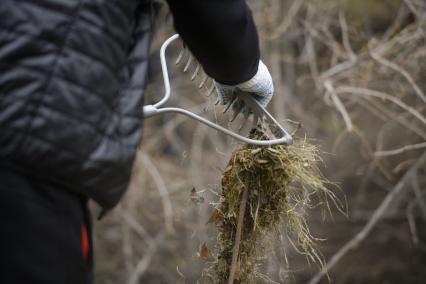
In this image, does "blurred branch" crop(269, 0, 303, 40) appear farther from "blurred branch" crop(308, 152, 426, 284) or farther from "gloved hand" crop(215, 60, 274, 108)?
"gloved hand" crop(215, 60, 274, 108)

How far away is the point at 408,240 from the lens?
4352mm

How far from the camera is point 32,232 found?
114 centimetres

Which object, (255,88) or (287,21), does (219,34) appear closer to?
(255,88)

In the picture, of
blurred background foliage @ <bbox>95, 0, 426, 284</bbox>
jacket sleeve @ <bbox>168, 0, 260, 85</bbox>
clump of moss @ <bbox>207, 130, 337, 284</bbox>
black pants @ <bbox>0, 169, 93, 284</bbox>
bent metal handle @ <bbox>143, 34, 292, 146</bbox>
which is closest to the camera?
black pants @ <bbox>0, 169, 93, 284</bbox>

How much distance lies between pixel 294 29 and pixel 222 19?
10.3 ft

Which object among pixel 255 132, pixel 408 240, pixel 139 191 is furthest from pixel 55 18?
pixel 408 240

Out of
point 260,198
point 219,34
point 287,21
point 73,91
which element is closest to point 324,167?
point 287,21

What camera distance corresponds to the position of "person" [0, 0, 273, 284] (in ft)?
3.73

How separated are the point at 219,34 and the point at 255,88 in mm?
327

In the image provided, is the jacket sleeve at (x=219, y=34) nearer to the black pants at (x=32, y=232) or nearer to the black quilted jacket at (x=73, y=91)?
the black quilted jacket at (x=73, y=91)

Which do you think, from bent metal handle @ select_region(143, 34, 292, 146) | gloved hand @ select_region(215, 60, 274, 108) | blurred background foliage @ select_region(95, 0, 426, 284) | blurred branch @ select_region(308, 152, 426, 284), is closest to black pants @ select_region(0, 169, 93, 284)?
bent metal handle @ select_region(143, 34, 292, 146)

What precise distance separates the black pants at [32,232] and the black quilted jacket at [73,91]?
0.03m

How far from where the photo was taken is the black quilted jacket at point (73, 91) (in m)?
1.14

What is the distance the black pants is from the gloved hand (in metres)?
0.67
